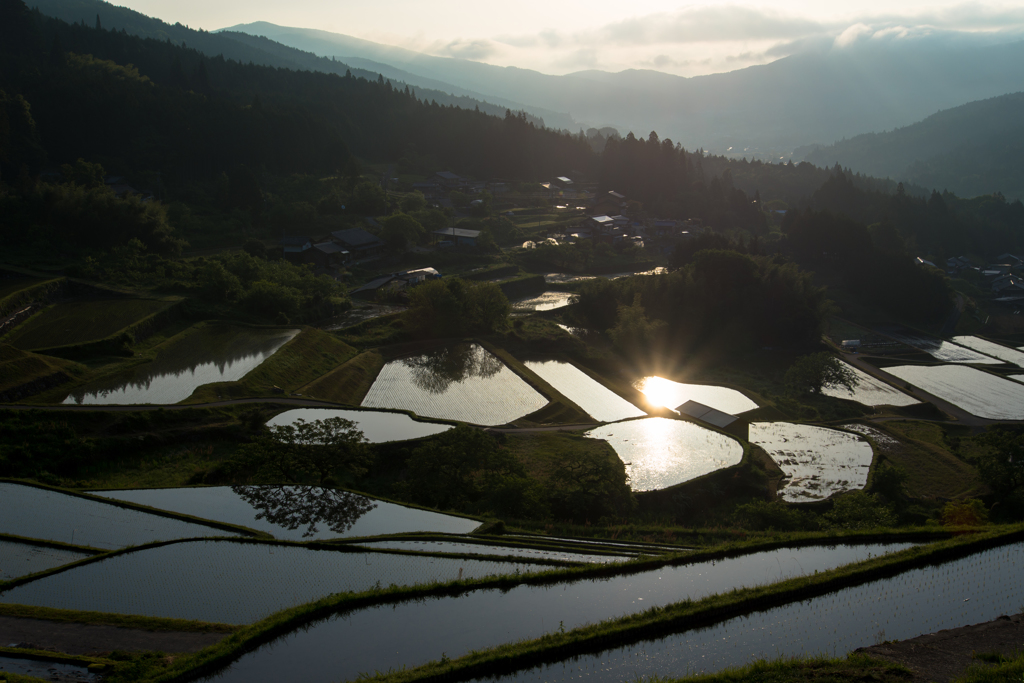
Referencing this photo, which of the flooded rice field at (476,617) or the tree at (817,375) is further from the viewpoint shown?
the tree at (817,375)

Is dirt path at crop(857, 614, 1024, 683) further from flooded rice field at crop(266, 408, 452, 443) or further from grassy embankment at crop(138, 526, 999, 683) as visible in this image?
flooded rice field at crop(266, 408, 452, 443)

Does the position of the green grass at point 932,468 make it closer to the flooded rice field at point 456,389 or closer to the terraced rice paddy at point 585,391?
the terraced rice paddy at point 585,391

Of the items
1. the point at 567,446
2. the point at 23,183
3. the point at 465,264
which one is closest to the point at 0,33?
the point at 23,183

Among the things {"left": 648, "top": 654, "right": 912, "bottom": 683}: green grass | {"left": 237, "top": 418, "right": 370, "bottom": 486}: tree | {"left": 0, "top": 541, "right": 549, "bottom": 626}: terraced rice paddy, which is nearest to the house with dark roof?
{"left": 237, "top": 418, "right": 370, "bottom": 486}: tree

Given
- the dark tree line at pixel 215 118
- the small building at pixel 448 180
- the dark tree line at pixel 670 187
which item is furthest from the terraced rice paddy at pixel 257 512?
the dark tree line at pixel 670 187

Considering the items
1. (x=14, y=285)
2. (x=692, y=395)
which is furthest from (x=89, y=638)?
(x=14, y=285)

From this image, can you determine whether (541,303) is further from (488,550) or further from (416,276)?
(488,550)
